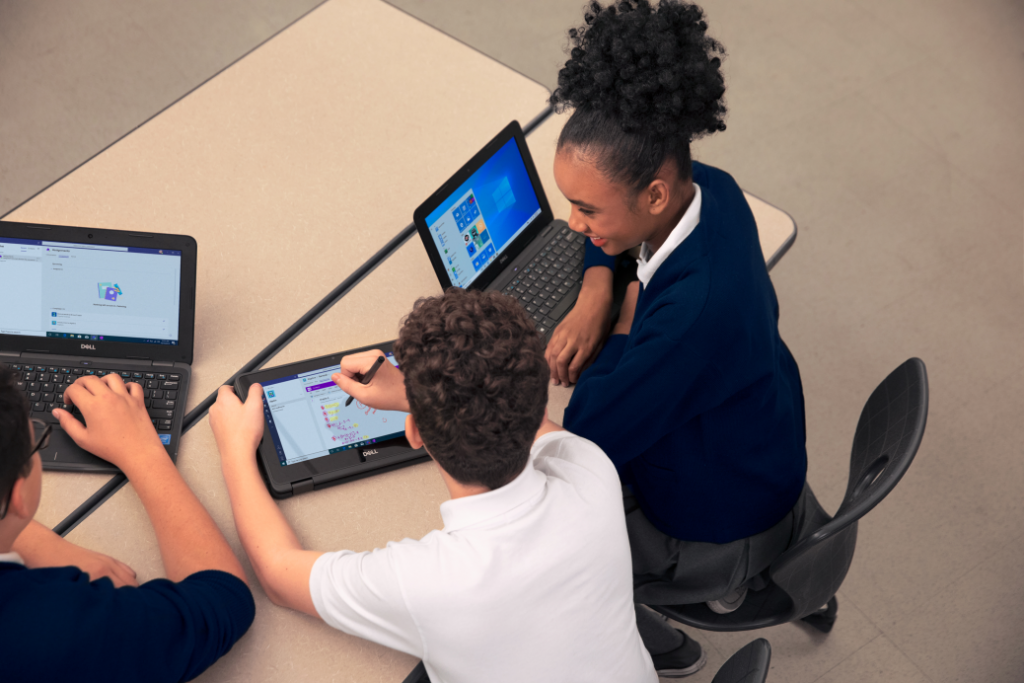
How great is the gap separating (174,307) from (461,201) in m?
0.50

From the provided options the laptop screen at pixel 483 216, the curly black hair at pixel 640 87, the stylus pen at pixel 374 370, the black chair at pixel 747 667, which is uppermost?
the curly black hair at pixel 640 87

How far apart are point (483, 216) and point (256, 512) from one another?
636mm

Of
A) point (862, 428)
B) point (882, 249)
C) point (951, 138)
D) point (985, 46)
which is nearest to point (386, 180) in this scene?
point (862, 428)

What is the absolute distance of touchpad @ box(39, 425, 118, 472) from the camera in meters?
1.25

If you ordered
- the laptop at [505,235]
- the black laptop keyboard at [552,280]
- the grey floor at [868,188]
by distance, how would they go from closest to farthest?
the laptop at [505,235], the black laptop keyboard at [552,280], the grey floor at [868,188]

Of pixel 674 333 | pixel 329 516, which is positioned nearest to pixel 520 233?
pixel 674 333

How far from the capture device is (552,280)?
1.58 m

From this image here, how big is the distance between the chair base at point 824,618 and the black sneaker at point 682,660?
28 cm

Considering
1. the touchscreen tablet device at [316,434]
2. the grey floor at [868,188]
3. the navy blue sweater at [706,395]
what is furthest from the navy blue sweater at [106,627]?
the grey floor at [868,188]

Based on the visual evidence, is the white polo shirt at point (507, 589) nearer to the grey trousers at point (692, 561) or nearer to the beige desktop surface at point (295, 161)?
the grey trousers at point (692, 561)

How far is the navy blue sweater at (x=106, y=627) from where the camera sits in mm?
904

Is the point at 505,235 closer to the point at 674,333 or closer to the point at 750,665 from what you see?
the point at 674,333

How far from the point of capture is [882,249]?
8.93ft

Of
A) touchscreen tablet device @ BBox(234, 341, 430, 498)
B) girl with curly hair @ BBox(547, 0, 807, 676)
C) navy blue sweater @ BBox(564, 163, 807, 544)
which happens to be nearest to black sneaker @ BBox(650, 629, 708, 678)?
girl with curly hair @ BBox(547, 0, 807, 676)
